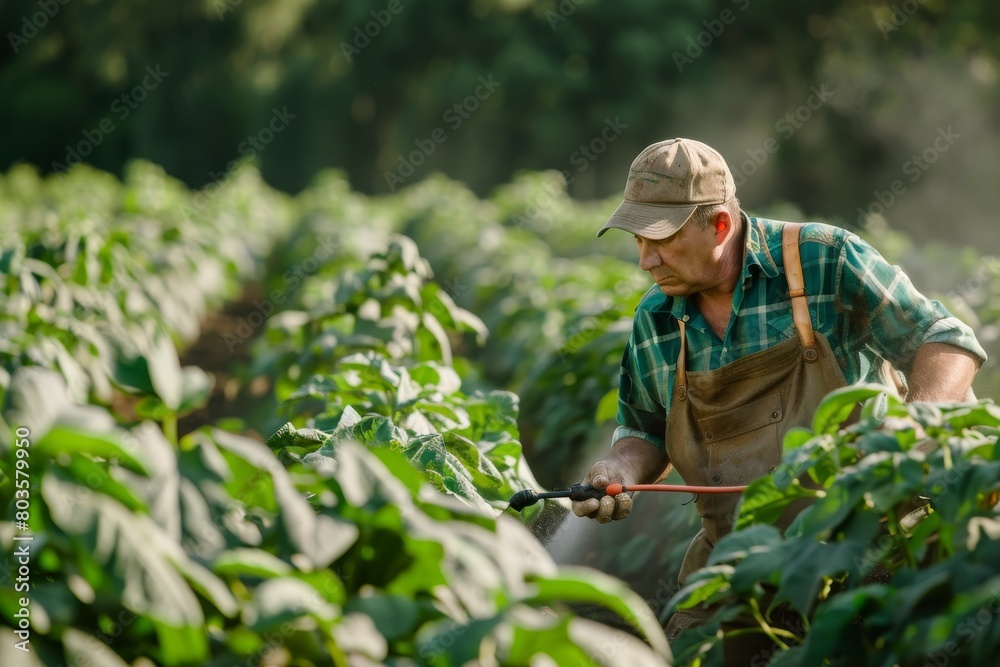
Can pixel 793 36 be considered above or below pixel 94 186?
above

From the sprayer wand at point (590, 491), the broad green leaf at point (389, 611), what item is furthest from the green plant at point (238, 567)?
the sprayer wand at point (590, 491)

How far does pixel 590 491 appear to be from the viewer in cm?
269

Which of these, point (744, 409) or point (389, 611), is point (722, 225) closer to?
point (744, 409)

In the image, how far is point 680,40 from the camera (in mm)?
29609

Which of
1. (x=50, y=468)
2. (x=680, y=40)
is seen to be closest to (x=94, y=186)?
(x=50, y=468)

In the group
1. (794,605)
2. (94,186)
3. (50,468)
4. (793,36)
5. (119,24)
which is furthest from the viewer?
(119,24)

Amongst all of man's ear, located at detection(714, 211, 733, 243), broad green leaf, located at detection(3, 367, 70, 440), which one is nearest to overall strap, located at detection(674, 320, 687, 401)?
man's ear, located at detection(714, 211, 733, 243)

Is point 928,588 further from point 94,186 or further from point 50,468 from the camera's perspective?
point 94,186

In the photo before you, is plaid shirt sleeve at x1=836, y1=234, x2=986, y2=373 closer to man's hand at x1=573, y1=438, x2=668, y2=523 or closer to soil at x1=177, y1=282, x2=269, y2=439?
man's hand at x1=573, y1=438, x2=668, y2=523

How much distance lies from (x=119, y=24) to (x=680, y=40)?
53.6 ft

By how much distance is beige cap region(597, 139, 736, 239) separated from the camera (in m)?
2.74

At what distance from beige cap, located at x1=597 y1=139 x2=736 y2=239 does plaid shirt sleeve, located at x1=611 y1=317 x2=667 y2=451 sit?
346 millimetres

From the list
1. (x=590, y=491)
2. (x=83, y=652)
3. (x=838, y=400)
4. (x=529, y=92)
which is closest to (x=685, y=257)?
(x=590, y=491)

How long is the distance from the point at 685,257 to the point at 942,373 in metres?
0.61
